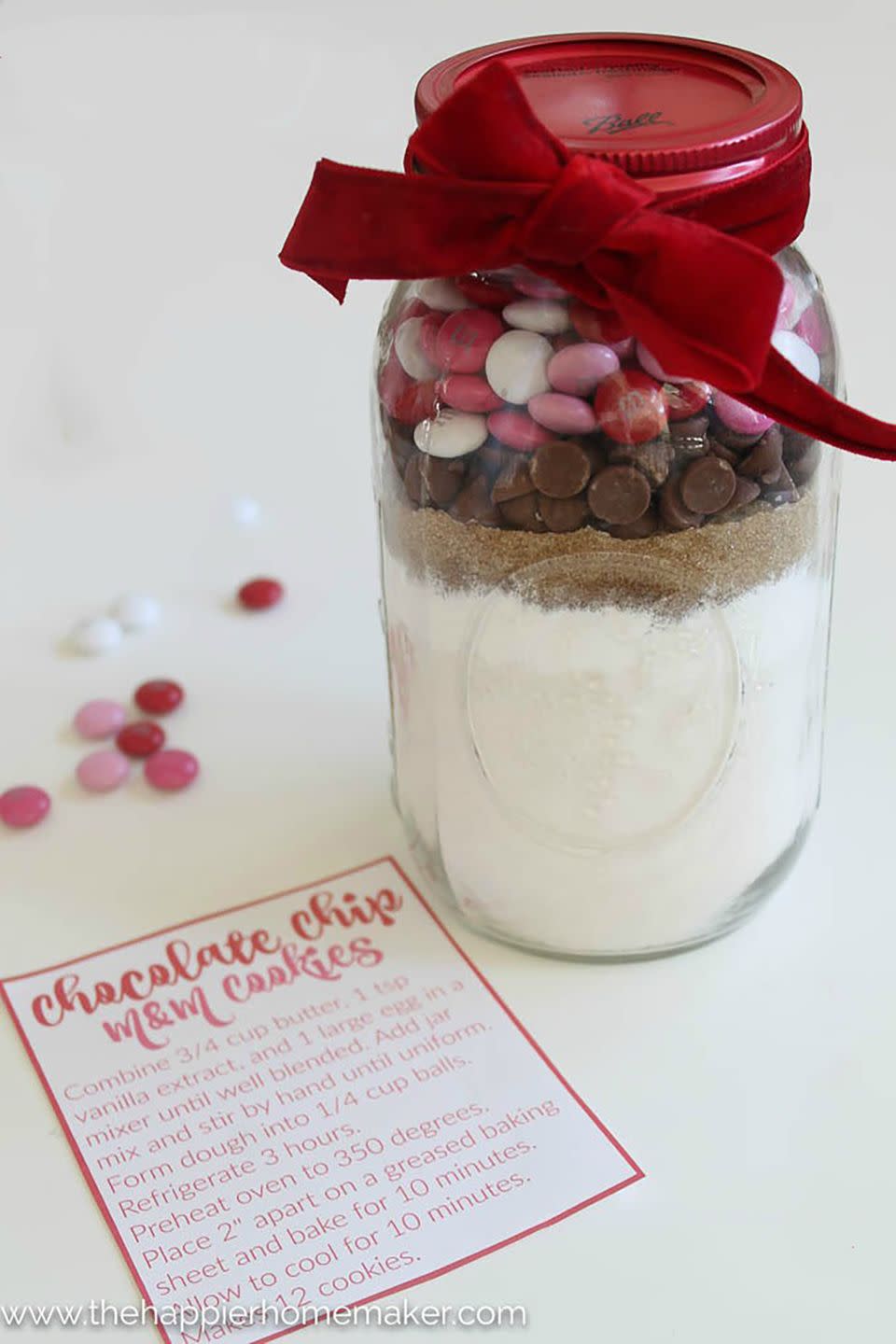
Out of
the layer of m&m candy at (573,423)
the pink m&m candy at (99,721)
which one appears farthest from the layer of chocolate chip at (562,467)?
the pink m&m candy at (99,721)

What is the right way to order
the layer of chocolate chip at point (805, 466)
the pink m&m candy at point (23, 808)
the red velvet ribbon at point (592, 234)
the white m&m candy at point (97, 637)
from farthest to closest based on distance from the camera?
the white m&m candy at point (97, 637) → the pink m&m candy at point (23, 808) → the layer of chocolate chip at point (805, 466) → the red velvet ribbon at point (592, 234)

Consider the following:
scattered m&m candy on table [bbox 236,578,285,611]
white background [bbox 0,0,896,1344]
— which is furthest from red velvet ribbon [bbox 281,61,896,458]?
scattered m&m candy on table [bbox 236,578,285,611]

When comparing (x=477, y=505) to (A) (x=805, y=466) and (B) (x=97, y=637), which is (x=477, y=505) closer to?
(A) (x=805, y=466)

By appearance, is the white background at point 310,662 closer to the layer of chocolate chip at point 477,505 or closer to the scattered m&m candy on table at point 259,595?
the scattered m&m candy on table at point 259,595

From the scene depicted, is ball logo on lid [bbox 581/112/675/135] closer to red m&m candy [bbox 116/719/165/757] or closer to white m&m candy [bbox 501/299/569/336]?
white m&m candy [bbox 501/299/569/336]

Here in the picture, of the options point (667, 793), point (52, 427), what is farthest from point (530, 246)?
point (52, 427)
